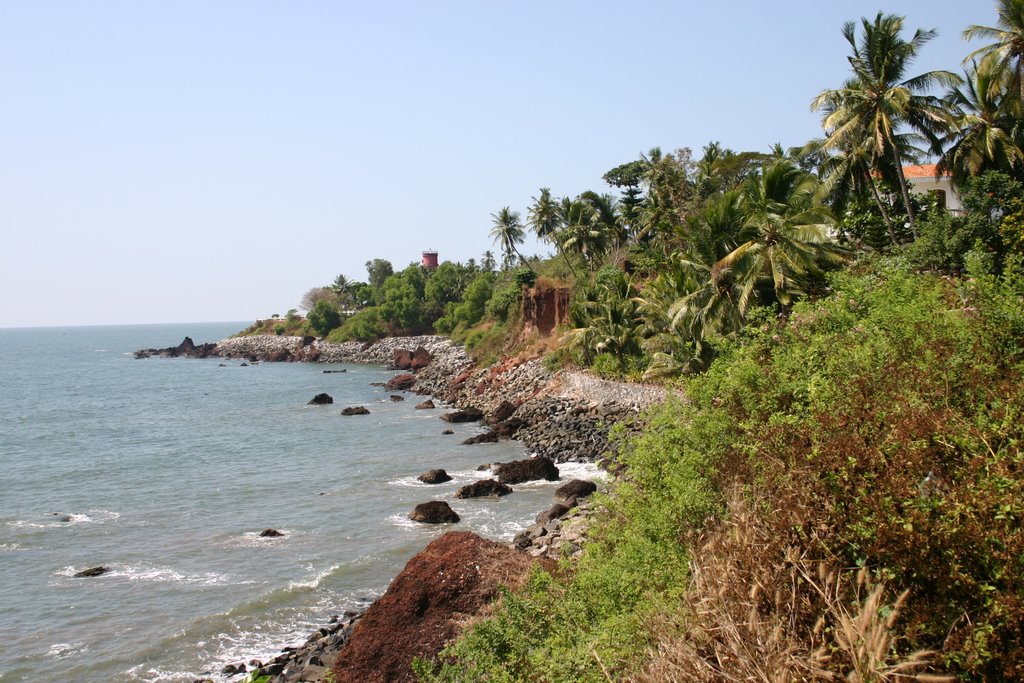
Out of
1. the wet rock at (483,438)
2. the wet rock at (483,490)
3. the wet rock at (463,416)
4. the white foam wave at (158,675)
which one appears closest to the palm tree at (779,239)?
the wet rock at (483,490)

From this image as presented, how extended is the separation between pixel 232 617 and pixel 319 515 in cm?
766

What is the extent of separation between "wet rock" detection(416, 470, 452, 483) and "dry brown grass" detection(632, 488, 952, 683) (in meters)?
21.0

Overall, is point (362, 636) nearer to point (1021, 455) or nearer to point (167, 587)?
point (167, 587)

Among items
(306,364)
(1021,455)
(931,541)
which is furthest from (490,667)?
(306,364)

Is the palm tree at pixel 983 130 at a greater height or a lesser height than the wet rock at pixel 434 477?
greater

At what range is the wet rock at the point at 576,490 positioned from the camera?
2334 centimetres

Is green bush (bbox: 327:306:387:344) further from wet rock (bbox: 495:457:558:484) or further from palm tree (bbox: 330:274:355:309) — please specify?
wet rock (bbox: 495:457:558:484)

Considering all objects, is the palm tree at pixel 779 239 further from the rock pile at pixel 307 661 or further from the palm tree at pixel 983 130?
the rock pile at pixel 307 661

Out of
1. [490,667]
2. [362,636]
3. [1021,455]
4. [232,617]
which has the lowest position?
[232,617]

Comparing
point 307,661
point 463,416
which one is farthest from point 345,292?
point 307,661

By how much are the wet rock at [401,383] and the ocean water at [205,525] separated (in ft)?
30.9

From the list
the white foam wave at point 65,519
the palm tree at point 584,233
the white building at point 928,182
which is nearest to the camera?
the white foam wave at point 65,519

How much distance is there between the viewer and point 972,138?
93.5 feet

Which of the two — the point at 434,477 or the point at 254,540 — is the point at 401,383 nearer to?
the point at 434,477
